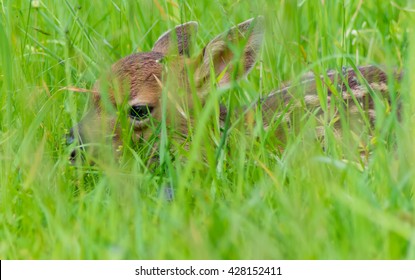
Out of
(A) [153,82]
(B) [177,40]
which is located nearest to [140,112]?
(A) [153,82]

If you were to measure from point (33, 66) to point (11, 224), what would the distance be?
1.79 metres

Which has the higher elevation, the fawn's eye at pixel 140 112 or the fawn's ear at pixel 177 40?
the fawn's ear at pixel 177 40

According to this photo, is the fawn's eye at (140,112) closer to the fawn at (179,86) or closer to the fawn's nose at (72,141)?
the fawn at (179,86)

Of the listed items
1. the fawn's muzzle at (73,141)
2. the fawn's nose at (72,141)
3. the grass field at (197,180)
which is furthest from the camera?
the fawn's nose at (72,141)

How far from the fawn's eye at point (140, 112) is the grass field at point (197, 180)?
0.25m

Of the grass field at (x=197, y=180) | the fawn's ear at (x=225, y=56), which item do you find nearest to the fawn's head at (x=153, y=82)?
the fawn's ear at (x=225, y=56)

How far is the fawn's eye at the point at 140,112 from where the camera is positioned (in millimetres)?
5070

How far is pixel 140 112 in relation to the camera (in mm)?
5148

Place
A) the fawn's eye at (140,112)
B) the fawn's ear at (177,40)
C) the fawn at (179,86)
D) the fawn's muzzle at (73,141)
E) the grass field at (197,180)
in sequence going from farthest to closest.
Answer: the fawn's ear at (177,40), the fawn's eye at (140,112), the fawn at (179,86), the fawn's muzzle at (73,141), the grass field at (197,180)

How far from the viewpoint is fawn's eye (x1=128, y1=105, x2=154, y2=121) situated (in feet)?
16.6

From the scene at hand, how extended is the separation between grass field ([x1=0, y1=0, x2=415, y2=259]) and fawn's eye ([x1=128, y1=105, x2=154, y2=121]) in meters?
0.25

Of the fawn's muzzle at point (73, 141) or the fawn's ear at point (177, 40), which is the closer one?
the fawn's muzzle at point (73, 141)

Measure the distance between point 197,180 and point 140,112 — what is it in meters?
1.33


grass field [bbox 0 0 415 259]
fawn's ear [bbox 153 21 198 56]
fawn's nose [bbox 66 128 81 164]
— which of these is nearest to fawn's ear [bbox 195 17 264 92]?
grass field [bbox 0 0 415 259]
